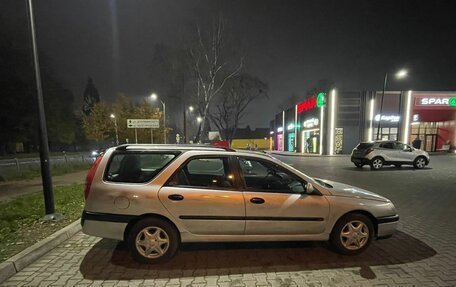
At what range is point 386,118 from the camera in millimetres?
28484

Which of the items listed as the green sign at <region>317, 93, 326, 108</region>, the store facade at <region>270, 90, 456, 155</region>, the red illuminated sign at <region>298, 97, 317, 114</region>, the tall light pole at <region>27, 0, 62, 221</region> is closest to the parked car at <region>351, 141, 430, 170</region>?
the store facade at <region>270, 90, 456, 155</region>

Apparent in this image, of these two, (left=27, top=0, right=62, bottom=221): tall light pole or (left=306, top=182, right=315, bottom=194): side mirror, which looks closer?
(left=306, top=182, right=315, bottom=194): side mirror

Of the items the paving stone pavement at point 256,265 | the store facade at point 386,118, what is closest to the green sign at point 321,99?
the store facade at point 386,118

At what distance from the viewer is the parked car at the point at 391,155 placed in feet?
48.2

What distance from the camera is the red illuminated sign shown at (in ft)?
105

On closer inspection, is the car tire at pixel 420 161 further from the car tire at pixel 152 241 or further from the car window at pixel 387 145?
the car tire at pixel 152 241

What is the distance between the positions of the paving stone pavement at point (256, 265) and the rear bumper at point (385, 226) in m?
0.29

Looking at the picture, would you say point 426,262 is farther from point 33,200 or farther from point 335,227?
point 33,200

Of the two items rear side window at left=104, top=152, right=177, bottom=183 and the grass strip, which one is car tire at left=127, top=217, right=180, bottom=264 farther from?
the grass strip

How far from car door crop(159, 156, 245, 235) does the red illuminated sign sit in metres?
30.3

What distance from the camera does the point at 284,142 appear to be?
151ft

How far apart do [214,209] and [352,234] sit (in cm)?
215

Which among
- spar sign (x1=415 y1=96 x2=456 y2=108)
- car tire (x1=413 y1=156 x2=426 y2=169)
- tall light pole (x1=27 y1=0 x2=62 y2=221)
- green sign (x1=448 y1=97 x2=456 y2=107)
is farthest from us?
spar sign (x1=415 y1=96 x2=456 y2=108)

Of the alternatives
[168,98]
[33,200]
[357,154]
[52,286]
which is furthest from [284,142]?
[52,286]
